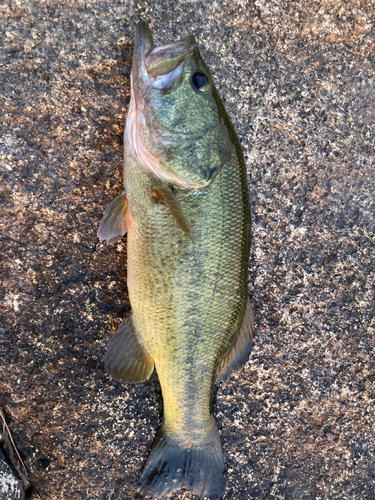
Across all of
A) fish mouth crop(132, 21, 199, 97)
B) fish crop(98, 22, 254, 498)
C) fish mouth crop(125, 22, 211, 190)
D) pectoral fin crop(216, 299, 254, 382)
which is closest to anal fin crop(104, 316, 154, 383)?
fish crop(98, 22, 254, 498)

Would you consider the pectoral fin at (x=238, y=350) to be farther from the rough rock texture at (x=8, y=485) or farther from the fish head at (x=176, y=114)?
the rough rock texture at (x=8, y=485)

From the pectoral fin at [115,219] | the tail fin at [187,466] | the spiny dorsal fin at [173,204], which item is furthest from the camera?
the tail fin at [187,466]

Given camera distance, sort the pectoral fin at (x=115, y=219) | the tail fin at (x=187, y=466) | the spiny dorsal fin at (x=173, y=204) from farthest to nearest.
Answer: the tail fin at (x=187, y=466), the pectoral fin at (x=115, y=219), the spiny dorsal fin at (x=173, y=204)

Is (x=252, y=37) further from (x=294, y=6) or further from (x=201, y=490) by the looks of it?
(x=201, y=490)

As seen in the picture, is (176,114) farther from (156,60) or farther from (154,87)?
(156,60)

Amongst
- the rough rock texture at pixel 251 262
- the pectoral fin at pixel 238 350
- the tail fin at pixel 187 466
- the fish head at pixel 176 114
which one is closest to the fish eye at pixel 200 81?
the fish head at pixel 176 114

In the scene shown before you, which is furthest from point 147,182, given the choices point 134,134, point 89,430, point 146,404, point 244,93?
point 89,430

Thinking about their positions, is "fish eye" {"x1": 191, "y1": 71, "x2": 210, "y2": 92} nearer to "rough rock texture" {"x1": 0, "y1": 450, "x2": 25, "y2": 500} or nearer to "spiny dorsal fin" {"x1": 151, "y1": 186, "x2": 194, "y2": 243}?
"spiny dorsal fin" {"x1": 151, "y1": 186, "x2": 194, "y2": 243}
